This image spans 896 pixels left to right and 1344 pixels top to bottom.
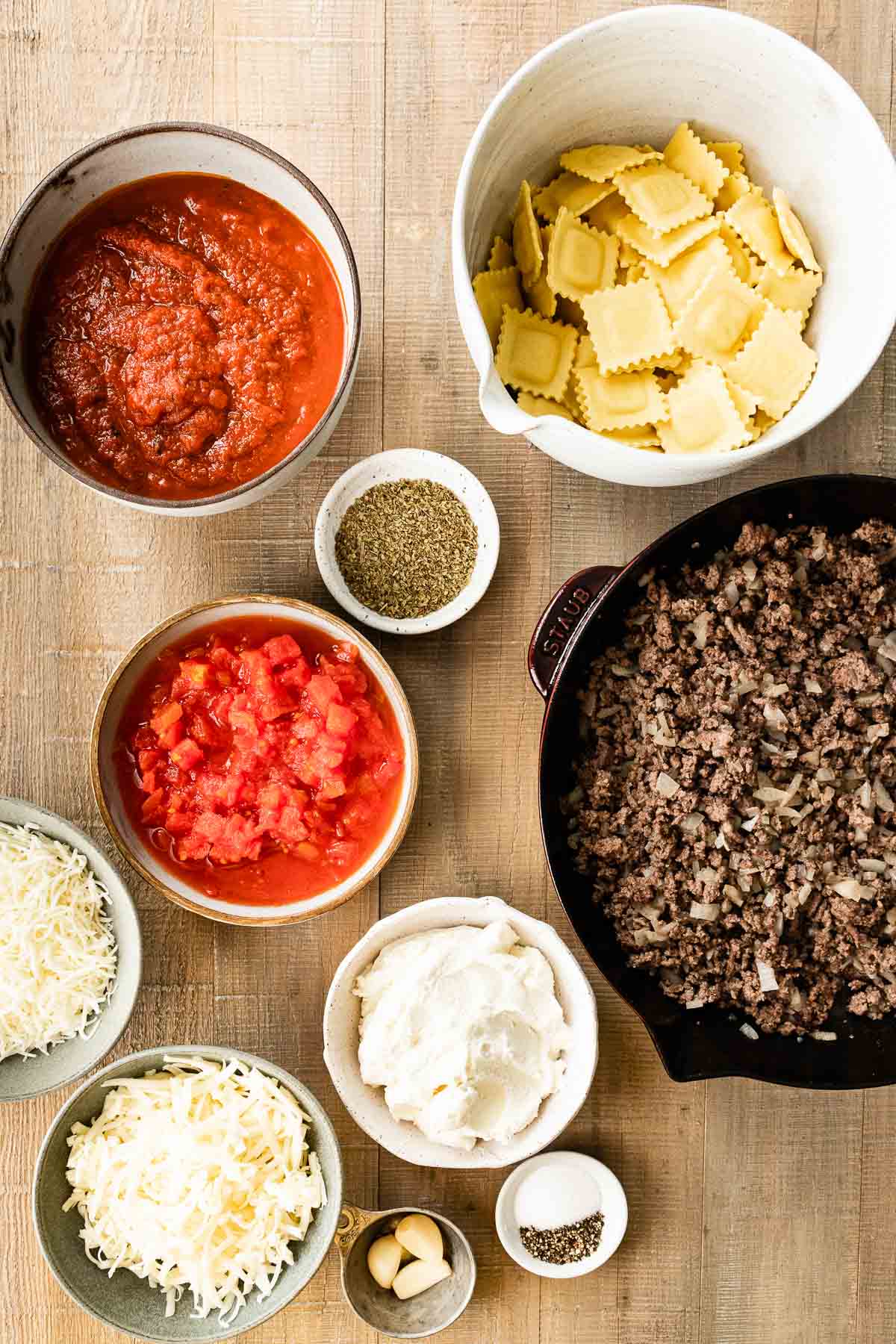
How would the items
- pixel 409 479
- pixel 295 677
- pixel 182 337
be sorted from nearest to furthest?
pixel 182 337 < pixel 295 677 < pixel 409 479

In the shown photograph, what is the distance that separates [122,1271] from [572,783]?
4.48ft

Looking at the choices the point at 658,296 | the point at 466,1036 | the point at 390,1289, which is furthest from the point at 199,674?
the point at 390,1289

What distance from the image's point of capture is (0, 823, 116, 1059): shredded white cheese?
7.06ft

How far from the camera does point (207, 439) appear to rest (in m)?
2.06

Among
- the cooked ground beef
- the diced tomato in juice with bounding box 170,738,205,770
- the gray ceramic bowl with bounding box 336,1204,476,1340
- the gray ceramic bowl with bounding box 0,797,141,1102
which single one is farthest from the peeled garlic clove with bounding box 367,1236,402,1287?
Result: the diced tomato in juice with bounding box 170,738,205,770

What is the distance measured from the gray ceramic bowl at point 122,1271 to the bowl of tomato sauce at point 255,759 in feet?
1.17

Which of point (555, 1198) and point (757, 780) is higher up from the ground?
point (757, 780)

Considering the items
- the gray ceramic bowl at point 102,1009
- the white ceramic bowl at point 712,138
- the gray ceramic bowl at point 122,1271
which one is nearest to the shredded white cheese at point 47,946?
the gray ceramic bowl at point 102,1009

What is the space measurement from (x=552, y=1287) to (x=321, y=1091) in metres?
0.70

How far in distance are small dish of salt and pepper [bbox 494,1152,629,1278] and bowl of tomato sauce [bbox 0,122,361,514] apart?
157 centimetres

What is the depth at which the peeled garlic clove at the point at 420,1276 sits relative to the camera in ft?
7.65

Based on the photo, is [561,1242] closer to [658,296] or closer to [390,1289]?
[390,1289]

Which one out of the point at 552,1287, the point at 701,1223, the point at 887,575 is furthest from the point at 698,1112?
the point at 887,575

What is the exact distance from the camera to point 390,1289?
93.3 inches
